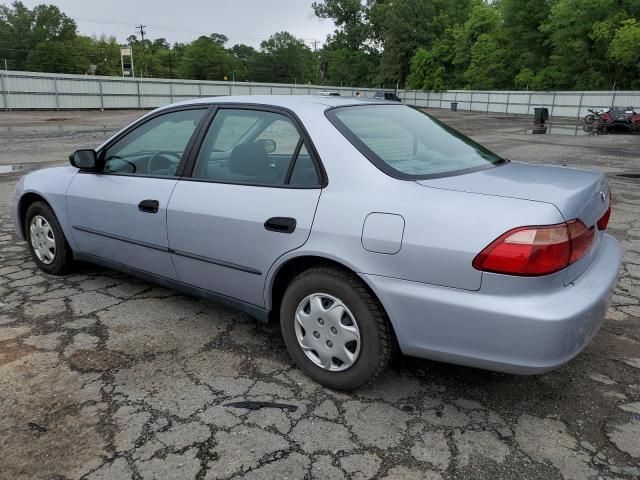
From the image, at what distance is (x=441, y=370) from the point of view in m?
2.97

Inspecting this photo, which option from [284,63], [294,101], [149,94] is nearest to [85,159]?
[294,101]

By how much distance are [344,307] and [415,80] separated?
66.6m

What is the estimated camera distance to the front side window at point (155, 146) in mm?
3395

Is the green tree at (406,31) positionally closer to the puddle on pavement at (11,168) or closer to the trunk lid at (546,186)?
the puddle on pavement at (11,168)

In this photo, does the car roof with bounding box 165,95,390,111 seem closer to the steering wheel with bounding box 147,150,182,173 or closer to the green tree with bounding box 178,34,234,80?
the steering wheel with bounding box 147,150,182,173


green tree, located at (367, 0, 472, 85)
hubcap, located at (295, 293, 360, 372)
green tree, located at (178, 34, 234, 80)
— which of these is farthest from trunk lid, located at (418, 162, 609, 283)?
green tree, located at (178, 34, 234, 80)

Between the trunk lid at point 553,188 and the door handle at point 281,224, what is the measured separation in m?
0.67

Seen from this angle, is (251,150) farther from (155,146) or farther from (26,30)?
(26,30)

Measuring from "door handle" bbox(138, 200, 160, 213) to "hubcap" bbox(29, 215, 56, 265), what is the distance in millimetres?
1285

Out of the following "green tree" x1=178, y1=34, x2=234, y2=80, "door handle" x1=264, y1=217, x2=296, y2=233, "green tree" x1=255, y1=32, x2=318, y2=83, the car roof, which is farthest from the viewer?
"green tree" x1=255, y1=32, x2=318, y2=83

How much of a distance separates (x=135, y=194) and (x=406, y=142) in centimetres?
177

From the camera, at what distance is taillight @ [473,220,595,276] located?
213 cm

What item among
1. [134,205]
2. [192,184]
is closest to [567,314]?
[192,184]

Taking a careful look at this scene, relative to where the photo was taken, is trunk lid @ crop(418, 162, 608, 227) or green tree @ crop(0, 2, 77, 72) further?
green tree @ crop(0, 2, 77, 72)
